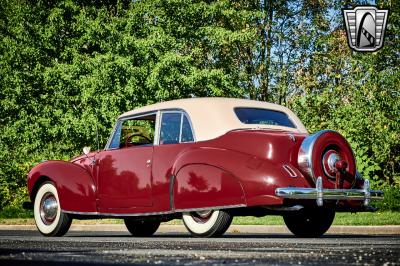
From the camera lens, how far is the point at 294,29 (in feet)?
114

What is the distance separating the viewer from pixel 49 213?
1116cm

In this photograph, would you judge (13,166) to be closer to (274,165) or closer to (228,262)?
(274,165)

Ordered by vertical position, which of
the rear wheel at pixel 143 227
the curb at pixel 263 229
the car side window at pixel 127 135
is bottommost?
the curb at pixel 263 229

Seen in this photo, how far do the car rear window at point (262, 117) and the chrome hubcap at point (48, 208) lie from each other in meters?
3.16

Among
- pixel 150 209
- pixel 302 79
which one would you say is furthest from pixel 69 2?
pixel 150 209

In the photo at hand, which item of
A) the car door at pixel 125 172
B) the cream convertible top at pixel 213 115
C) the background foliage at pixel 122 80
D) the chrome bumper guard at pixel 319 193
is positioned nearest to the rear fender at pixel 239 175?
the chrome bumper guard at pixel 319 193

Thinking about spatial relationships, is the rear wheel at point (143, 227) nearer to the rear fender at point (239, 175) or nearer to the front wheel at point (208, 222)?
the front wheel at point (208, 222)

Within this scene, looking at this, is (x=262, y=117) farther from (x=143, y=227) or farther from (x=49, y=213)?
(x=49, y=213)

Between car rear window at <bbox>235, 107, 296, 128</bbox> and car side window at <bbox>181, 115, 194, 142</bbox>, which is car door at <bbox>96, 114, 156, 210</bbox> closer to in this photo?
car side window at <bbox>181, 115, 194, 142</bbox>

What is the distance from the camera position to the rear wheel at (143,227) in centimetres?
1183

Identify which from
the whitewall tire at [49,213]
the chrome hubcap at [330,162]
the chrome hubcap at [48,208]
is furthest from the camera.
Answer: the chrome hubcap at [48,208]

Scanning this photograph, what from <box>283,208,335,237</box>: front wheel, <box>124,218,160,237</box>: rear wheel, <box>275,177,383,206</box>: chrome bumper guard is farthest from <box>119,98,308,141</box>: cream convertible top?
<box>124,218,160,237</box>: rear wheel

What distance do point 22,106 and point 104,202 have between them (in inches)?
582

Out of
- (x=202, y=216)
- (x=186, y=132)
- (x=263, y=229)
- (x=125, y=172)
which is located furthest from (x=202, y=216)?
(x=263, y=229)
